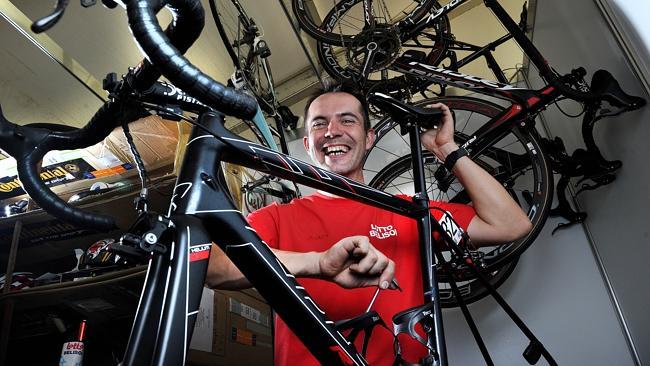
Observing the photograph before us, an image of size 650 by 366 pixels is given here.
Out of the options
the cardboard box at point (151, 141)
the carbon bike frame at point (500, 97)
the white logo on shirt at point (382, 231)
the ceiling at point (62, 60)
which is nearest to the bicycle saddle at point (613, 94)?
the carbon bike frame at point (500, 97)

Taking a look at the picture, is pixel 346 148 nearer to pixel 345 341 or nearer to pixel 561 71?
pixel 345 341

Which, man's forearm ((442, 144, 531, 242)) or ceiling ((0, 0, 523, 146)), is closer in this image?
man's forearm ((442, 144, 531, 242))

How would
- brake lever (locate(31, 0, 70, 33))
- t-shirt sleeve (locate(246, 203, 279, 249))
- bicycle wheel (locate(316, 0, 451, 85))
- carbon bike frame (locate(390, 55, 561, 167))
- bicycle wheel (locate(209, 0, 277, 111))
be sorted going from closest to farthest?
brake lever (locate(31, 0, 70, 33)), t-shirt sleeve (locate(246, 203, 279, 249)), carbon bike frame (locate(390, 55, 561, 167)), bicycle wheel (locate(316, 0, 451, 85)), bicycle wheel (locate(209, 0, 277, 111))

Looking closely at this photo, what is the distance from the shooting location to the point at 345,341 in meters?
0.56

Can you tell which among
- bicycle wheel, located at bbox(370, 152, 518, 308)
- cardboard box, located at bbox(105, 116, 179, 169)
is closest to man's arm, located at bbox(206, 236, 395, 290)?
bicycle wheel, located at bbox(370, 152, 518, 308)

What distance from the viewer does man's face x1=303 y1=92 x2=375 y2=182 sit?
1.12 m

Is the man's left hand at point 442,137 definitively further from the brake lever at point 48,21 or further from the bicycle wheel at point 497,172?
the brake lever at point 48,21

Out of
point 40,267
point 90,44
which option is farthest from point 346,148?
point 40,267

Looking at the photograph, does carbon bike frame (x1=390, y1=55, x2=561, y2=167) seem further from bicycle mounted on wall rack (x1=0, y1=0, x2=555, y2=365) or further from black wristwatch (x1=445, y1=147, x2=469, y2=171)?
bicycle mounted on wall rack (x1=0, y1=0, x2=555, y2=365)

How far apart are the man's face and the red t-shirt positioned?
0.12m

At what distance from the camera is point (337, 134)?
1.13 m

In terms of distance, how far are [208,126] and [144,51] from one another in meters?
0.19

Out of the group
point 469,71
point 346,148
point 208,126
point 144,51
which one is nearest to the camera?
point 144,51

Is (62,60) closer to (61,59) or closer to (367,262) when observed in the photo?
(61,59)
